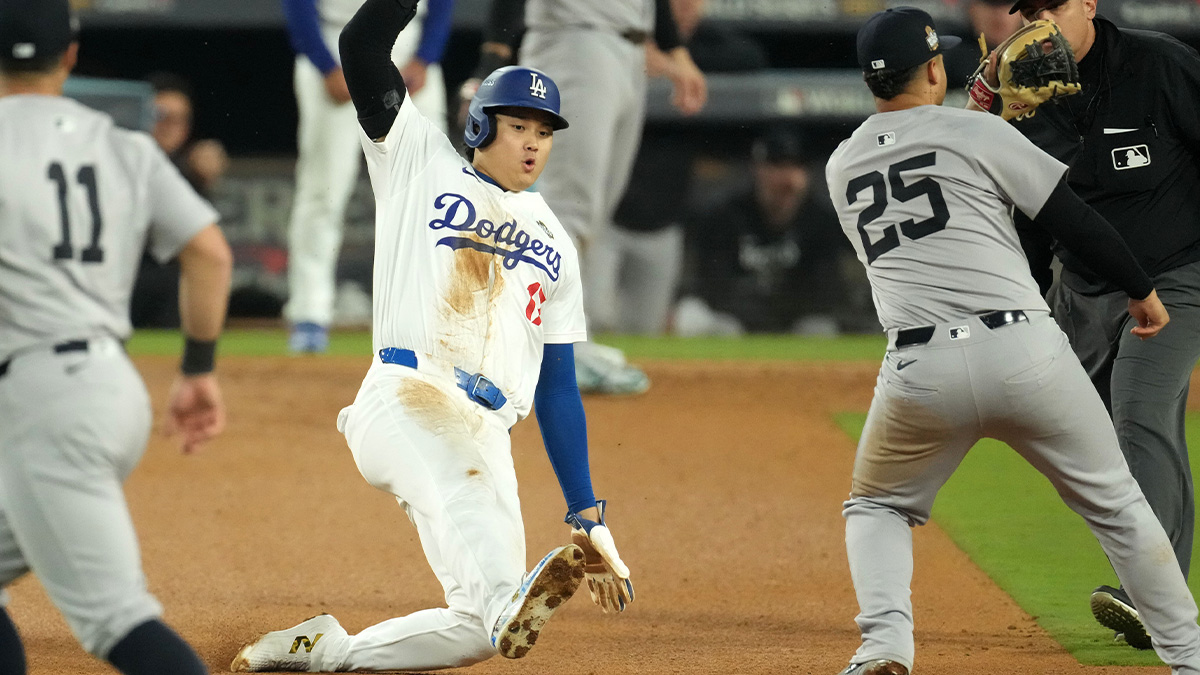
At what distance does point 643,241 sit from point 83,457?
7770 millimetres

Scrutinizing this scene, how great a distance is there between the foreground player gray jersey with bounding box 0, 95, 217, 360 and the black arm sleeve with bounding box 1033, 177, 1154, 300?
1844 millimetres

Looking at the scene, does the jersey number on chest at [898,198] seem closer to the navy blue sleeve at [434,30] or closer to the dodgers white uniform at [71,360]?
the dodgers white uniform at [71,360]

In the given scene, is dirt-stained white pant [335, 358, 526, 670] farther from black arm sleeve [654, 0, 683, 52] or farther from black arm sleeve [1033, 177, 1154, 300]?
black arm sleeve [654, 0, 683, 52]

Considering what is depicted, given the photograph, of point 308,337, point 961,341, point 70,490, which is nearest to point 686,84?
point 308,337

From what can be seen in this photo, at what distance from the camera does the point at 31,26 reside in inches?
104

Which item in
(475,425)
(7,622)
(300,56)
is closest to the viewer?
(7,622)

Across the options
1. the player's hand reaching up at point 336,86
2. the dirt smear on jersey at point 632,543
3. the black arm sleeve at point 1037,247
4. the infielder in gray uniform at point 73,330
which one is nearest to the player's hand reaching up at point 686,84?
the dirt smear on jersey at point 632,543

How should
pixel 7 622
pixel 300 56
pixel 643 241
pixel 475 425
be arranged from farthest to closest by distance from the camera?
pixel 643 241 < pixel 300 56 < pixel 475 425 < pixel 7 622

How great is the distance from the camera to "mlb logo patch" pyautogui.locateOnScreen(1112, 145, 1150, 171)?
3.91 m

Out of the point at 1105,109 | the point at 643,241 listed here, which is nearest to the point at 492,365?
the point at 1105,109

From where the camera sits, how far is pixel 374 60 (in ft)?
11.5

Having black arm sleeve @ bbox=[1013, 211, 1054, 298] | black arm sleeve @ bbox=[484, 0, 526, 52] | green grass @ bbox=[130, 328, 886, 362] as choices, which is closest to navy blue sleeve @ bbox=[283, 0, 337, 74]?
black arm sleeve @ bbox=[484, 0, 526, 52]

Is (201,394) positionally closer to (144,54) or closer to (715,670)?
(715,670)

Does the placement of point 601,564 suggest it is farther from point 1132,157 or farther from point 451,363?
point 1132,157
